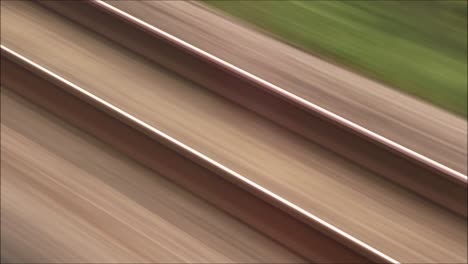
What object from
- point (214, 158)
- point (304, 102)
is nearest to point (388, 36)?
point (304, 102)

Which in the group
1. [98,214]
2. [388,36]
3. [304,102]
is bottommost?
[98,214]

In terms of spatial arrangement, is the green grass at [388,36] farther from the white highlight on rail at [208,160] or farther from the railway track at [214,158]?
the white highlight on rail at [208,160]

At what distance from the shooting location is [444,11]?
3.73ft

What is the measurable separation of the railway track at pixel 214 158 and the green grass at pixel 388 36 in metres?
0.10

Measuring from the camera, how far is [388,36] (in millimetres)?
1125

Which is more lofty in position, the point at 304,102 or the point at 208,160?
the point at 304,102

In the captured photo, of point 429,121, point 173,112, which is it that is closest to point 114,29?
point 173,112

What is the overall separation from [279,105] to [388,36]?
22cm

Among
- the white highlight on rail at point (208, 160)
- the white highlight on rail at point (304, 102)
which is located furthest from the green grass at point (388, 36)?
the white highlight on rail at point (208, 160)

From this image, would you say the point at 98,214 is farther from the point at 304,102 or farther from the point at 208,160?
the point at 304,102

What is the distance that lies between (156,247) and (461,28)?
616mm

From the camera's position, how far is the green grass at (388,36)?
3.51 feet

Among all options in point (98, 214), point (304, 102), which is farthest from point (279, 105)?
point (98, 214)

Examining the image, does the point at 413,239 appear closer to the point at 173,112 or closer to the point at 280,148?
the point at 280,148
